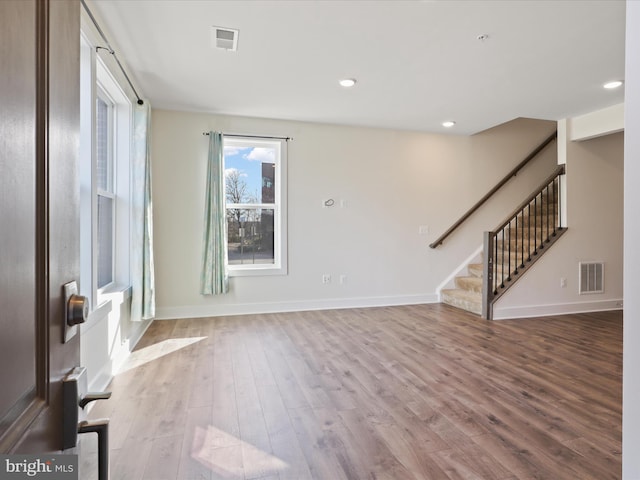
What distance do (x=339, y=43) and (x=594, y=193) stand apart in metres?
4.43

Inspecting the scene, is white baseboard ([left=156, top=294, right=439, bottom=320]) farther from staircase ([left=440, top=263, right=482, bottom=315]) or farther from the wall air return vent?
the wall air return vent

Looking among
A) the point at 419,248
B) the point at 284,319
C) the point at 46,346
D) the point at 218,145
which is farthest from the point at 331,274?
the point at 46,346

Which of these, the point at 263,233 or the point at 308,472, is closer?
the point at 308,472

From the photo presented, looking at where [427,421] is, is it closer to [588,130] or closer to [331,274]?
[331,274]

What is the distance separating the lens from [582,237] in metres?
5.09

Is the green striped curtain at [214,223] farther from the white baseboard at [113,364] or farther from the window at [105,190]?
the window at [105,190]

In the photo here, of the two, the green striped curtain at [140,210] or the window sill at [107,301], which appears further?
the green striped curtain at [140,210]

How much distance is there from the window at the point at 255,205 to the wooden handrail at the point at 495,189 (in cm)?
251

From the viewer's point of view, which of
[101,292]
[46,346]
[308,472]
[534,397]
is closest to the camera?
[46,346]

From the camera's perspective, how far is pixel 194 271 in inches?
190

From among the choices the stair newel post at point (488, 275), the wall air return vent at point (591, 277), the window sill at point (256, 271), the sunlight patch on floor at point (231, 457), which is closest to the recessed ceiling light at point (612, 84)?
the stair newel post at point (488, 275)

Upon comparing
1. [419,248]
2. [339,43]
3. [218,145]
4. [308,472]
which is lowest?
[308,472]

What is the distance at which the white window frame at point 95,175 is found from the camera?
248 cm

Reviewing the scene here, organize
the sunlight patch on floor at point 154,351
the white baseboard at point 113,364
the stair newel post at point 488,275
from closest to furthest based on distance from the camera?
the white baseboard at point 113,364
the sunlight patch on floor at point 154,351
the stair newel post at point 488,275
